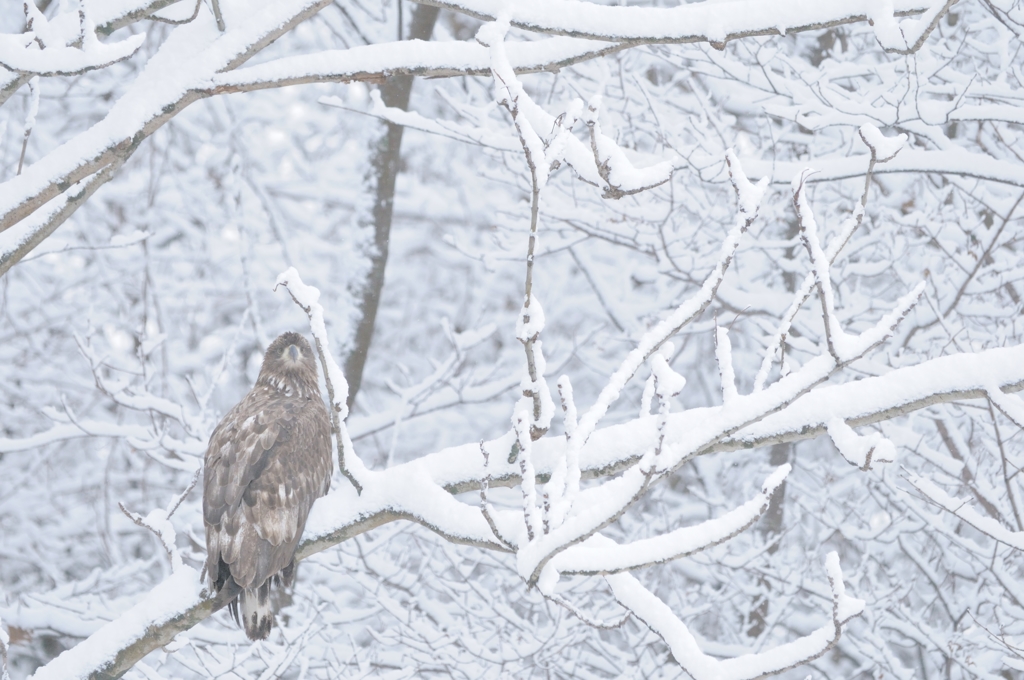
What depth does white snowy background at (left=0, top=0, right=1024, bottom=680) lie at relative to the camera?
Result: 2.40 meters

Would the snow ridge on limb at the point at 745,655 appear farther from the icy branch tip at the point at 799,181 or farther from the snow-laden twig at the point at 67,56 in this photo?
the snow-laden twig at the point at 67,56

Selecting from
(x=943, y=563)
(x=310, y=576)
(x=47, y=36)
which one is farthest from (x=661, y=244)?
Answer: (x=47, y=36)

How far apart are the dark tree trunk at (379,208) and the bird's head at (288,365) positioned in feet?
6.08

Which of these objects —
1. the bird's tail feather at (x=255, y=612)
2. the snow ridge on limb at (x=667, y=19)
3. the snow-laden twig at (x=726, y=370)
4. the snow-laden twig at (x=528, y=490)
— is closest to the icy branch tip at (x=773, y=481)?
the snow-laden twig at (x=726, y=370)

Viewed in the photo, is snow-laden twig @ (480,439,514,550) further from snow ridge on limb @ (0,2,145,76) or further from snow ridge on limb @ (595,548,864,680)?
snow ridge on limb @ (0,2,145,76)

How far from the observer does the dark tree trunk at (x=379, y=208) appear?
20.8 ft

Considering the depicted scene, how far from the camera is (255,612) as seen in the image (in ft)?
11.0

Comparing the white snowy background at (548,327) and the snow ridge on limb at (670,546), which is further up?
the white snowy background at (548,327)

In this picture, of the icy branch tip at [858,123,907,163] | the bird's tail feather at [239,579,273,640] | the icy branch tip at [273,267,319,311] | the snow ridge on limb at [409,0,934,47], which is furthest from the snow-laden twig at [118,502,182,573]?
the icy branch tip at [858,123,907,163]

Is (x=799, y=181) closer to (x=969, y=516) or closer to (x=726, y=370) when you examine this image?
(x=726, y=370)

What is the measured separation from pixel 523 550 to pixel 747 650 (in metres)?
3.77

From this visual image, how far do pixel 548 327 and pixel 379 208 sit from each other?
89.5 inches

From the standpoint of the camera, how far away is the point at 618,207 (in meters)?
5.48

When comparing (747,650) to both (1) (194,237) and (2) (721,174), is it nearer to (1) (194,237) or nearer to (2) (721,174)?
(2) (721,174)
